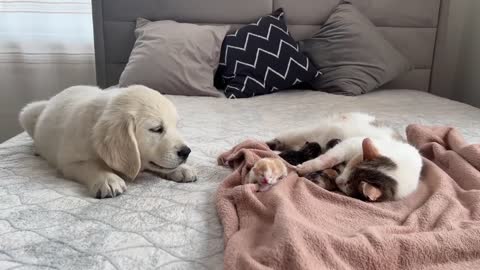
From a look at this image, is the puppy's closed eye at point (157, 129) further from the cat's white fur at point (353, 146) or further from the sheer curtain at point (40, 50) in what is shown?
the sheer curtain at point (40, 50)

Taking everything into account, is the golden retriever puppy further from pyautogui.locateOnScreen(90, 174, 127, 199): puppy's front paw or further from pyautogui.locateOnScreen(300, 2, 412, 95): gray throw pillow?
pyautogui.locateOnScreen(300, 2, 412, 95): gray throw pillow

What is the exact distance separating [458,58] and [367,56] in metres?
0.87

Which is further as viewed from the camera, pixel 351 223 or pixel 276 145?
pixel 276 145

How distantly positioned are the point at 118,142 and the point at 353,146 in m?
0.62

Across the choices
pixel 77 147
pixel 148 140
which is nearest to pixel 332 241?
pixel 148 140

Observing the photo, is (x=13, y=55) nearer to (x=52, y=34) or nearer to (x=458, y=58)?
(x=52, y=34)

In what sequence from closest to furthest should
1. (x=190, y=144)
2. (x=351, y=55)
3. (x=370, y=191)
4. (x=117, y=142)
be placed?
(x=370, y=191) < (x=117, y=142) < (x=190, y=144) < (x=351, y=55)

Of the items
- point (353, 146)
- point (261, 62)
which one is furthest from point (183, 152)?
point (261, 62)

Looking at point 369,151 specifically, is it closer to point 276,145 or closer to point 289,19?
point 276,145

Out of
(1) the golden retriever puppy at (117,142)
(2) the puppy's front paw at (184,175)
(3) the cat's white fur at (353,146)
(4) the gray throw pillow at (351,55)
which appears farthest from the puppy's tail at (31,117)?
(4) the gray throw pillow at (351,55)

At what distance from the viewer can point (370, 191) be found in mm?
997

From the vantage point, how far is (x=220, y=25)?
260 centimetres

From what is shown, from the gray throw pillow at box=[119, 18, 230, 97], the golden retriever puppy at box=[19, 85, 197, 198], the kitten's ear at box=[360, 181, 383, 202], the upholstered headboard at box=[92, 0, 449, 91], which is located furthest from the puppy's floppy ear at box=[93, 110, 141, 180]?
the upholstered headboard at box=[92, 0, 449, 91]

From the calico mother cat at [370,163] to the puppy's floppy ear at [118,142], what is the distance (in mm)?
433
